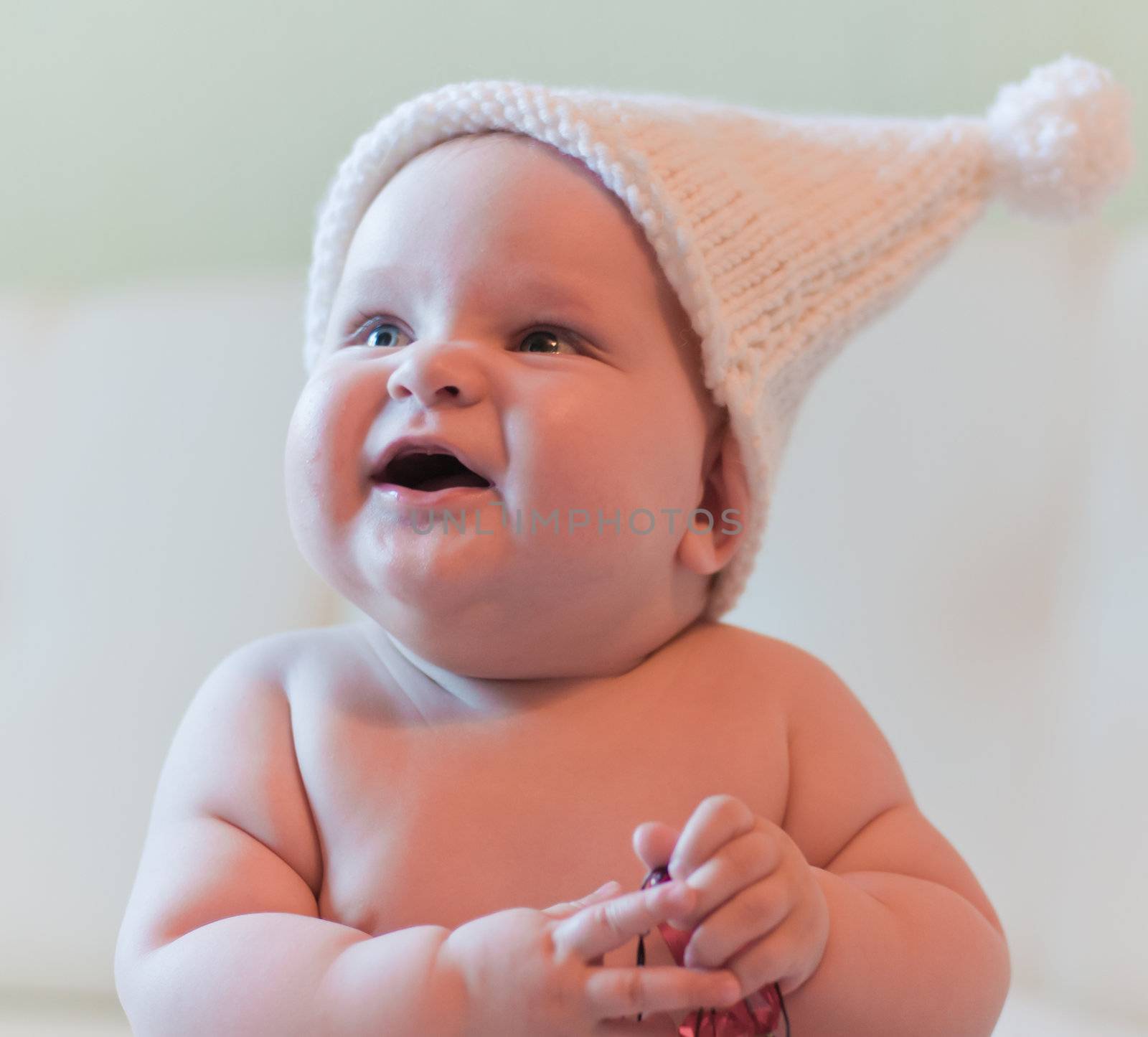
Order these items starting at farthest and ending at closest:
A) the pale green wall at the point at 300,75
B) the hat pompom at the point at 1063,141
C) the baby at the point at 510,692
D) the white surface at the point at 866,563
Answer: the pale green wall at the point at 300,75
the white surface at the point at 866,563
the hat pompom at the point at 1063,141
the baby at the point at 510,692

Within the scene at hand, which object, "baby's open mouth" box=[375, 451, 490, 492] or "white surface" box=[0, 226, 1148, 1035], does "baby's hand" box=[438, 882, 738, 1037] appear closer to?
"baby's open mouth" box=[375, 451, 490, 492]

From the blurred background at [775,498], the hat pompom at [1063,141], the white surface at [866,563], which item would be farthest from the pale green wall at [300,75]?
the hat pompom at [1063,141]

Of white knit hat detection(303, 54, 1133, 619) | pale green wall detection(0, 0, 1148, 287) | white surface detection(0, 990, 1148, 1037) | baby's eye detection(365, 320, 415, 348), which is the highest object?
pale green wall detection(0, 0, 1148, 287)

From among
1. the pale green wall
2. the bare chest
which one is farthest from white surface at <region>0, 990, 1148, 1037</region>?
the pale green wall

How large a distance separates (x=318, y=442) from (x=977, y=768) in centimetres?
74

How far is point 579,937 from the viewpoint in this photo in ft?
2.02

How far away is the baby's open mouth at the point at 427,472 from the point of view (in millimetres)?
790

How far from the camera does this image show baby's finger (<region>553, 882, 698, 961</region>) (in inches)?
23.6

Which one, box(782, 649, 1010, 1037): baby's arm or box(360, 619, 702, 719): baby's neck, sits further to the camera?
box(360, 619, 702, 719): baby's neck

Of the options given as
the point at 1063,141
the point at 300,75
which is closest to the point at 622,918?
the point at 1063,141

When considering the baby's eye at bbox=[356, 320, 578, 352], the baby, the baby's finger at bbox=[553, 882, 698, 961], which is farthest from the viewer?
the baby's eye at bbox=[356, 320, 578, 352]

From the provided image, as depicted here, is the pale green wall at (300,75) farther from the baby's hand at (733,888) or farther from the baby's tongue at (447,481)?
the baby's hand at (733,888)

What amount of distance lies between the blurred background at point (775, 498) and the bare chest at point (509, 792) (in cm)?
44

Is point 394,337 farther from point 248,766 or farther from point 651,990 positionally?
point 651,990
